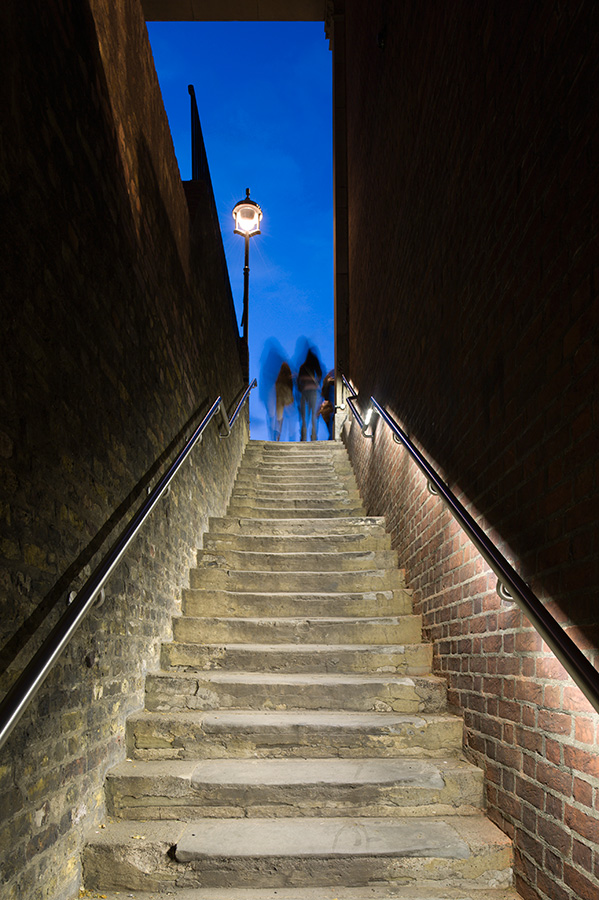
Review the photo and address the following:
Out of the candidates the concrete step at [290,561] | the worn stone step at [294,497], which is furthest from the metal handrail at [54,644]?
the worn stone step at [294,497]

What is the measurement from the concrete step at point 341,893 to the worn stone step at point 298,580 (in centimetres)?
189

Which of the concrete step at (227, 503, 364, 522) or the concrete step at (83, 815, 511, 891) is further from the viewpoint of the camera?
the concrete step at (227, 503, 364, 522)

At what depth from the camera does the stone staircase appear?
193cm

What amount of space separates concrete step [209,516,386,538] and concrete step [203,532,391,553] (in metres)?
0.10

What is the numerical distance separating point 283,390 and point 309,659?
41.7ft

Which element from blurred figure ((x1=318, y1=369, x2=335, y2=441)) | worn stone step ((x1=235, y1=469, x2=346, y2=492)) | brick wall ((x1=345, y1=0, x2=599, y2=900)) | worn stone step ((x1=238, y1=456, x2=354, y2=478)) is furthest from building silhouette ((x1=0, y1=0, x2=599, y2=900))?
blurred figure ((x1=318, y1=369, x2=335, y2=441))

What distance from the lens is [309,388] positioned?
14336 millimetres

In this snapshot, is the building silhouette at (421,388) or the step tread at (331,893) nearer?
the building silhouette at (421,388)

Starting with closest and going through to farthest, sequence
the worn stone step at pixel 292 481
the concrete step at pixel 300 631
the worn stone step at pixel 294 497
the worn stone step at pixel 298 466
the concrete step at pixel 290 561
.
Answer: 1. the concrete step at pixel 300 631
2. the concrete step at pixel 290 561
3. the worn stone step at pixel 294 497
4. the worn stone step at pixel 292 481
5. the worn stone step at pixel 298 466

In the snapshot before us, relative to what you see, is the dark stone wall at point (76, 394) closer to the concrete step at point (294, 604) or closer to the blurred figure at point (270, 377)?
the concrete step at point (294, 604)

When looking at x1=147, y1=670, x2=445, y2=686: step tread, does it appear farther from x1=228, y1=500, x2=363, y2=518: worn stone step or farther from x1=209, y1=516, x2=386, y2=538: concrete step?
x1=228, y1=500, x2=363, y2=518: worn stone step

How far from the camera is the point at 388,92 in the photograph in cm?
476

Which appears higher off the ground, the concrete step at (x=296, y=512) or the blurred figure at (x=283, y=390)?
the blurred figure at (x=283, y=390)

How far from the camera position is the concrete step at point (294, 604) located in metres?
3.49
